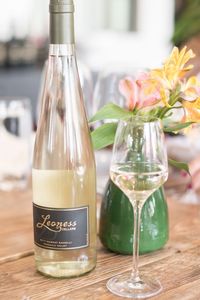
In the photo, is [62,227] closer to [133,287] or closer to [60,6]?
[133,287]

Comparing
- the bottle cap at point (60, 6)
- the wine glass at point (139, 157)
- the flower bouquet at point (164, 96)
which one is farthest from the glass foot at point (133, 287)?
the bottle cap at point (60, 6)

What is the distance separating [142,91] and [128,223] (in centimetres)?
21

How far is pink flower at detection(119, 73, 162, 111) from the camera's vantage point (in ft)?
2.82

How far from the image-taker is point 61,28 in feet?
2.60

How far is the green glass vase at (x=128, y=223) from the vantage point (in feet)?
3.08

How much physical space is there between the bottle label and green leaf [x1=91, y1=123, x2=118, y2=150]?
11 cm

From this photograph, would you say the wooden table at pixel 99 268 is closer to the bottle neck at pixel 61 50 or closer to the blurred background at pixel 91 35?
the bottle neck at pixel 61 50

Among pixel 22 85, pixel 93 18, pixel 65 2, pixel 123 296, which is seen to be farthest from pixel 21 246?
pixel 93 18

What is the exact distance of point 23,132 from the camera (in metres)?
1.47

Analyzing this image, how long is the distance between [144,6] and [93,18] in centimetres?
48

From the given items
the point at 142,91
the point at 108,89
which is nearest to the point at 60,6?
the point at 142,91

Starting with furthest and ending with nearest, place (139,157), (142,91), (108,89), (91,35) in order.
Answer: (91,35) < (108,89) < (142,91) < (139,157)

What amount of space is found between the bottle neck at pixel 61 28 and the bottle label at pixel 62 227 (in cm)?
24

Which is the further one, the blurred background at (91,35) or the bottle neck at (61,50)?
the blurred background at (91,35)
